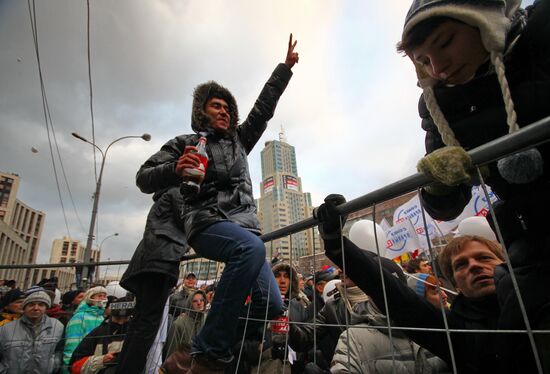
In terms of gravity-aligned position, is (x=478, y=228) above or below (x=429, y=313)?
above

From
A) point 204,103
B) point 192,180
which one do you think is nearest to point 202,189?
point 192,180

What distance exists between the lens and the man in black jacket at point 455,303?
1.16 metres

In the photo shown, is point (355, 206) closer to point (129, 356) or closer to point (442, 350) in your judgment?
point (442, 350)

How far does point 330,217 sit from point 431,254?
0.44 metres

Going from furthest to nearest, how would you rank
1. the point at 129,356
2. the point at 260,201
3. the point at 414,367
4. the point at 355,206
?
the point at 260,201, the point at 129,356, the point at 414,367, the point at 355,206

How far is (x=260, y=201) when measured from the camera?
332ft

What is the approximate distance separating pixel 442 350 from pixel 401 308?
0.71 ft

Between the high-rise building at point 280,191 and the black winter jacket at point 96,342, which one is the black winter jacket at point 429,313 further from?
the high-rise building at point 280,191

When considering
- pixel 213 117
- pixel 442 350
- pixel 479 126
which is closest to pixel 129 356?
pixel 213 117

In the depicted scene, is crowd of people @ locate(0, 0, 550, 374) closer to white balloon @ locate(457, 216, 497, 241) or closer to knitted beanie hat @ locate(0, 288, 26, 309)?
white balloon @ locate(457, 216, 497, 241)

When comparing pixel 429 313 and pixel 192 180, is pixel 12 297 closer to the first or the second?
pixel 192 180

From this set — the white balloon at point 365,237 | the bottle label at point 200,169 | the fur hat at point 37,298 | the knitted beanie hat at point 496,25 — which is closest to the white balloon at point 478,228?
the white balloon at point 365,237

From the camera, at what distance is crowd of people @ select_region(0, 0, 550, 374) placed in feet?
3.08

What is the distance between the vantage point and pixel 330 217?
1.29 meters
